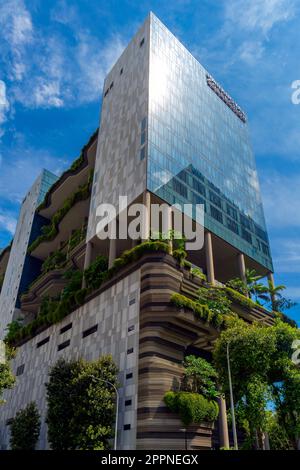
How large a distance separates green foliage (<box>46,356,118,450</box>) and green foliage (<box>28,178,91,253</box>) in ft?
125

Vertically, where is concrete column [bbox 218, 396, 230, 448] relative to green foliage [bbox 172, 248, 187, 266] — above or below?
below

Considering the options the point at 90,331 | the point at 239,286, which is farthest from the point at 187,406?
the point at 239,286

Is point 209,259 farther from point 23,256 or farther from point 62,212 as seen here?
point 23,256

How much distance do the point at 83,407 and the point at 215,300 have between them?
19.8 m

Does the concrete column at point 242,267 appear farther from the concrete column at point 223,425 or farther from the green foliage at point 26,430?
the green foliage at point 26,430

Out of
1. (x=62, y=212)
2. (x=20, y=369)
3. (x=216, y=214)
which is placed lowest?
(x=20, y=369)

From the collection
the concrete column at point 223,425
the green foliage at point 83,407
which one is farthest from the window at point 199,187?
the green foliage at point 83,407

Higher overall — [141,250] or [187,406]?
[141,250]

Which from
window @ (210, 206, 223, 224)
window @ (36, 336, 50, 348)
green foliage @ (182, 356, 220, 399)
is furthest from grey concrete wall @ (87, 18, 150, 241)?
green foliage @ (182, 356, 220, 399)

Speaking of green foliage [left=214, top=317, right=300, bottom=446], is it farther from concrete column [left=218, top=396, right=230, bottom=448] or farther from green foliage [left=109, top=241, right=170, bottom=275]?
green foliage [left=109, top=241, right=170, bottom=275]

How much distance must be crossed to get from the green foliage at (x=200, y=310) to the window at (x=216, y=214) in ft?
64.5

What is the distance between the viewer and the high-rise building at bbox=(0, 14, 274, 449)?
37875 millimetres

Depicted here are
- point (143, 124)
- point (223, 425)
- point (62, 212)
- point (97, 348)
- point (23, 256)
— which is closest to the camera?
point (223, 425)

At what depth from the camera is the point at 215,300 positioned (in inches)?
1849
